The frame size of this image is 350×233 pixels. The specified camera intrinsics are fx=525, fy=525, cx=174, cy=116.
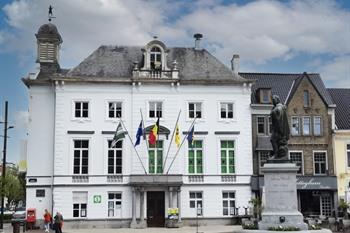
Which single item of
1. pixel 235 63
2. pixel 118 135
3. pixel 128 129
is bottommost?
pixel 118 135

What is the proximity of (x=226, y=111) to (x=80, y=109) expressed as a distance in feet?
39.1

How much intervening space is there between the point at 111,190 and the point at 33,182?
20.4 ft

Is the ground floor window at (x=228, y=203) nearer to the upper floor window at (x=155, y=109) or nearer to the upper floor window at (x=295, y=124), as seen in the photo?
the upper floor window at (x=295, y=124)

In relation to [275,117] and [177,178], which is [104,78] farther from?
[275,117]

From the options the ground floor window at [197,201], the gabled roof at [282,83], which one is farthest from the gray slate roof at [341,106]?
the ground floor window at [197,201]

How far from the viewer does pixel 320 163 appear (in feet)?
147

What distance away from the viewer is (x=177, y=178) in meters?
40.7

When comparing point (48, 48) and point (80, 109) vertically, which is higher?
point (48, 48)

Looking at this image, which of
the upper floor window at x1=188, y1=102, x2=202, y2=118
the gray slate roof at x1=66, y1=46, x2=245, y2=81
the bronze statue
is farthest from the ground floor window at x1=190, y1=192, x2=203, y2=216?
the bronze statue

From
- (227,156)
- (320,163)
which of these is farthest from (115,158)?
(320,163)

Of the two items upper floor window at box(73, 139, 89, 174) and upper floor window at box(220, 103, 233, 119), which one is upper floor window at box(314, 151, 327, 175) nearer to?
upper floor window at box(220, 103, 233, 119)

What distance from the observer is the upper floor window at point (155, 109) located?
140 feet

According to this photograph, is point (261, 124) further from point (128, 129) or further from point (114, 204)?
point (114, 204)

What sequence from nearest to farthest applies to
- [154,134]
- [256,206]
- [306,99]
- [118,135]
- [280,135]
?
[280,135] < [118,135] < [154,134] < [256,206] < [306,99]
